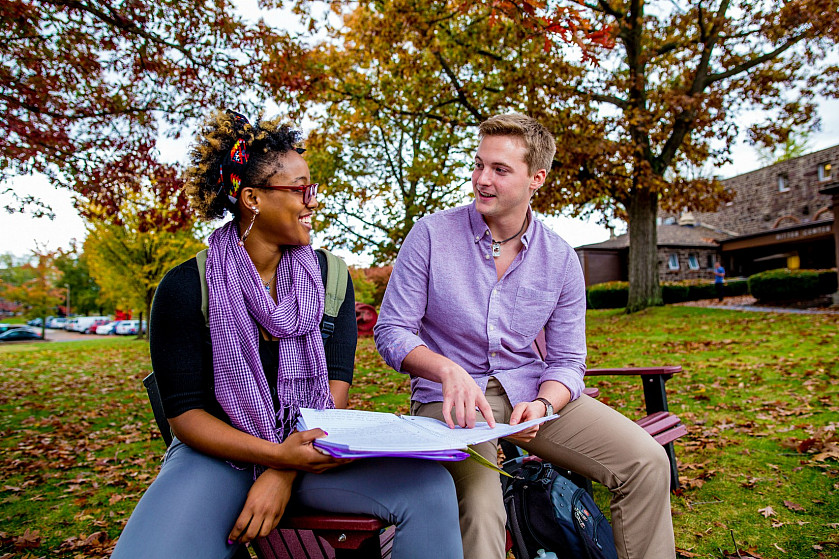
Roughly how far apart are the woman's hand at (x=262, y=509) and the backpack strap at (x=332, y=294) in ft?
2.13

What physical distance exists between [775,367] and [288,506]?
8130 millimetres

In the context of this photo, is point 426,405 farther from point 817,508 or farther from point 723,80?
point 723,80

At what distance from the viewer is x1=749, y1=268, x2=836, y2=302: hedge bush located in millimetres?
18109

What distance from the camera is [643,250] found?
16594 millimetres

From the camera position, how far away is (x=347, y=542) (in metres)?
1.55

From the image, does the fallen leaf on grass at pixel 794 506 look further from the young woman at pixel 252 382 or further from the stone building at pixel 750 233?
the stone building at pixel 750 233

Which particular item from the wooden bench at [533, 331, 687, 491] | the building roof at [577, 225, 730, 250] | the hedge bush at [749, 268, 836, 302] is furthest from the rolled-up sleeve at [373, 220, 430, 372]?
the building roof at [577, 225, 730, 250]

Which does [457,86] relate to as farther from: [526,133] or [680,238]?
[680,238]

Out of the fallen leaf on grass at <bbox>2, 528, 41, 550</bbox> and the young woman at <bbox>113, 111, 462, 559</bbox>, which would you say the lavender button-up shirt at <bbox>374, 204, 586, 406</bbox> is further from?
the fallen leaf on grass at <bbox>2, 528, 41, 550</bbox>

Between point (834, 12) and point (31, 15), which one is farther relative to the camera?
point (834, 12)

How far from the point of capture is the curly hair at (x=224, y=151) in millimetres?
2203

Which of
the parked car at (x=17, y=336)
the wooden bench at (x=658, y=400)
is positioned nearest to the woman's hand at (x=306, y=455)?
the wooden bench at (x=658, y=400)

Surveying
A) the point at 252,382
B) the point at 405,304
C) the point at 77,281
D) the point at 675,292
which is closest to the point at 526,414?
the point at 405,304

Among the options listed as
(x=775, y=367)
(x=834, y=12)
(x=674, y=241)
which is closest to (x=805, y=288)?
(x=834, y=12)
